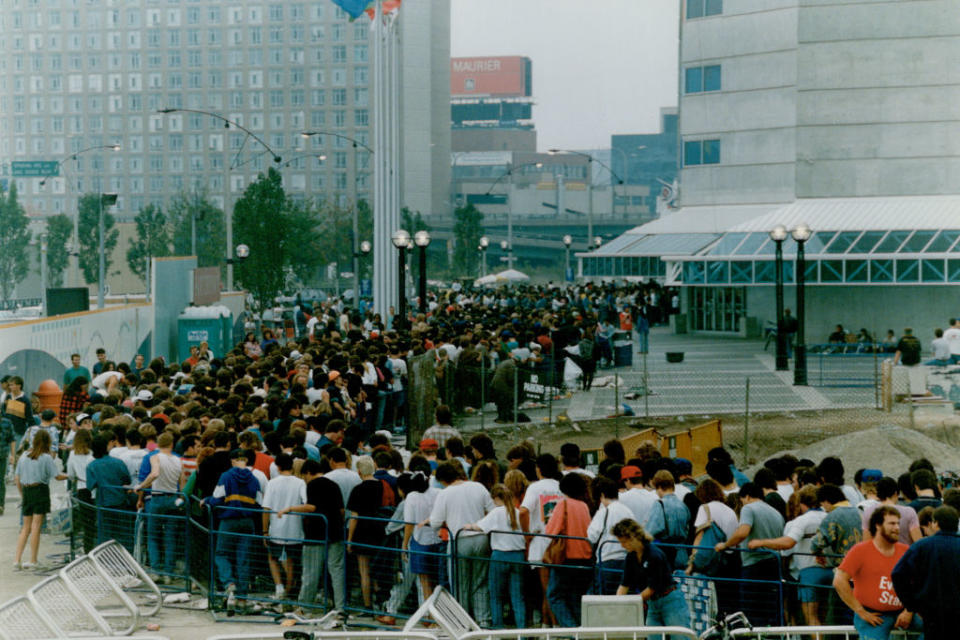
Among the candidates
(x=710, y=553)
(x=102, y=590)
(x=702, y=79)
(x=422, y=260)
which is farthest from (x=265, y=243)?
(x=710, y=553)

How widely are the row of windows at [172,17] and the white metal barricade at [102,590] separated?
134 m

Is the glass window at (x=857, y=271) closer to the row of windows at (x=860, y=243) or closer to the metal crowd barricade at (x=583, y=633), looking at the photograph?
the row of windows at (x=860, y=243)

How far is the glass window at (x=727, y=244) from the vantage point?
49297 millimetres

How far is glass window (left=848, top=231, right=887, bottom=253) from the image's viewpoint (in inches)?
1820

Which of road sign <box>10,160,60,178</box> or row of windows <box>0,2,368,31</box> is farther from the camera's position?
row of windows <box>0,2,368,31</box>

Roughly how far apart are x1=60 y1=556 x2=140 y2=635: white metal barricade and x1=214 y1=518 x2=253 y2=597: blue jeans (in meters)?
1.01

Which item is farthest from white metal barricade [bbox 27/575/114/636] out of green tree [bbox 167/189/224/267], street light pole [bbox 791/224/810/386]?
green tree [bbox 167/189/224/267]

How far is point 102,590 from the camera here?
38.0 feet

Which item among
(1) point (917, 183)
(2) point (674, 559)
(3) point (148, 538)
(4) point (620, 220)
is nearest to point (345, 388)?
(3) point (148, 538)

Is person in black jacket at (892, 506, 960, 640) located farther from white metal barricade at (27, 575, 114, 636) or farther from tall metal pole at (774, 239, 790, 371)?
tall metal pole at (774, 239, 790, 371)

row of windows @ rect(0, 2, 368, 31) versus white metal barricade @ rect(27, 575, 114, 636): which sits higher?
row of windows @ rect(0, 2, 368, 31)

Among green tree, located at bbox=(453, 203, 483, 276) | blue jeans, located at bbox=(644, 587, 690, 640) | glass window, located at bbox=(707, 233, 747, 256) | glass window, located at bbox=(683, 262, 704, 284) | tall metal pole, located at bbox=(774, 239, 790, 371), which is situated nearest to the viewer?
blue jeans, located at bbox=(644, 587, 690, 640)

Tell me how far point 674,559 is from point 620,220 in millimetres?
142538

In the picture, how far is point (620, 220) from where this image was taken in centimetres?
15175
